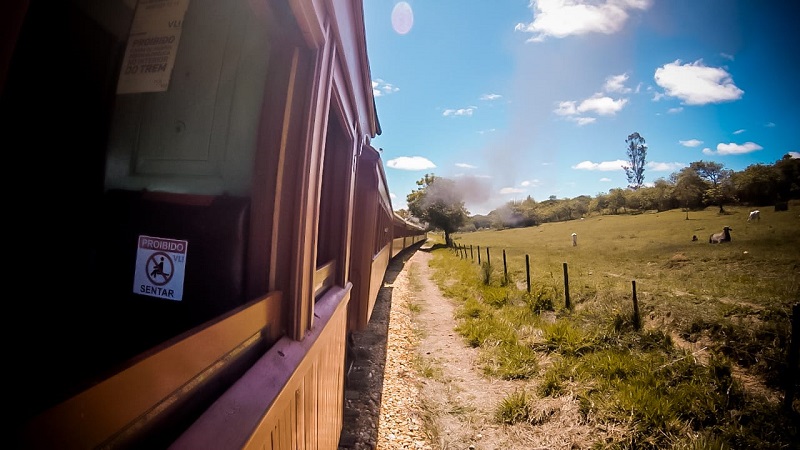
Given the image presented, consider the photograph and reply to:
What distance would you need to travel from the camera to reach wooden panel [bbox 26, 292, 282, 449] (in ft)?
1.46

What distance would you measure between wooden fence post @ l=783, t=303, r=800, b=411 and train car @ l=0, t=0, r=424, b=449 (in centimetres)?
498

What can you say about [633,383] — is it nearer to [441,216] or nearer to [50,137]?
[50,137]

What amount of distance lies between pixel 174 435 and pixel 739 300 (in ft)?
33.1

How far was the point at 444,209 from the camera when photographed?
38.9 meters

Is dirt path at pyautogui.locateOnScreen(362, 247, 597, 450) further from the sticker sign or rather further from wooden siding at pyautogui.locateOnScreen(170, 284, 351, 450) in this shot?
the sticker sign

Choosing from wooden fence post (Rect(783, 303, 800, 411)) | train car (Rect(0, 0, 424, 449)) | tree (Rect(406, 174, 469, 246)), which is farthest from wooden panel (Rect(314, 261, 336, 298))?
tree (Rect(406, 174, 469, 246))

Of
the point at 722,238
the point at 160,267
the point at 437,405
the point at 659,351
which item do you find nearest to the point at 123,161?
the point at 160,267

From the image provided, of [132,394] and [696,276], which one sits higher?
[132,394]

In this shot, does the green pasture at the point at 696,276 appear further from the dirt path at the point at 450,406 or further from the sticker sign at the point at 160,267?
the sticker sign at the point at 160,267

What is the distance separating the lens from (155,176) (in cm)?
146

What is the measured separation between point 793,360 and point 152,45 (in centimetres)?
633

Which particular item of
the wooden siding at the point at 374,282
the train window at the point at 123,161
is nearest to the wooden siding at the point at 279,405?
the train window at the point at 123,161

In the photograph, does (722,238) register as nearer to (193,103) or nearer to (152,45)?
(193,103)

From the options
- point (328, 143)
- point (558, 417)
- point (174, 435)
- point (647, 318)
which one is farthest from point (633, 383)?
point (174, 435)
